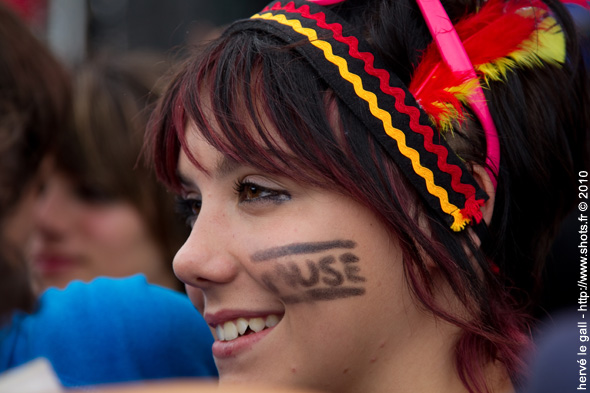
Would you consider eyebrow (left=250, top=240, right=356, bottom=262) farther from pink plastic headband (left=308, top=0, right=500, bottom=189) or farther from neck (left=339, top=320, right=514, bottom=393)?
pink plastic headband (left=308, top=0, right=500, bottom=189)

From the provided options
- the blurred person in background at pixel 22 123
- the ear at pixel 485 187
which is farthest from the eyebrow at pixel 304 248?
the blurred person in background at pixel 22 123

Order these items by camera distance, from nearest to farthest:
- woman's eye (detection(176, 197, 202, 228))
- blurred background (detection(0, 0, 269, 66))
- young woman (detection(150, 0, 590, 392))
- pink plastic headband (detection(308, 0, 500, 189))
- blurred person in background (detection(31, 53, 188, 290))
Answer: young woman (detection(150, 0, 590, 392)) → pink plastic headband (detection(308, 0, 500, 189)) → woman's eye (detection(176, 197, 202, 228)) → blurred person in background (detection(31, 53, 188, 290)) → blurred background (detection(0, 0, 269, 66))

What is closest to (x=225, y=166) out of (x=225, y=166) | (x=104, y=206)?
(x=225, y=166)

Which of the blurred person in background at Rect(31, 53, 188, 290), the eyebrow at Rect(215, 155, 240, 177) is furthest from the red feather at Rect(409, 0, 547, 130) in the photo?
the blurred person in background at Rect(31, 53, 188, 290)

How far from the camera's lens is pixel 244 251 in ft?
5.80

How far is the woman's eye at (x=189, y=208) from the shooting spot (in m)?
2.08

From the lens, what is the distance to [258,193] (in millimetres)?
1800

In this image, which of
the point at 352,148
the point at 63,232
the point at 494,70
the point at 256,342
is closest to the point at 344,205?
the point at 352,148

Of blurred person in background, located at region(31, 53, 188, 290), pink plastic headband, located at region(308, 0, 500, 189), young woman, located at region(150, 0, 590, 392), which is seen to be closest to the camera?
young woman, located at region(150, 0, 590, 392)

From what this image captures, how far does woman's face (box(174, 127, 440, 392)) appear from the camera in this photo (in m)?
1.75

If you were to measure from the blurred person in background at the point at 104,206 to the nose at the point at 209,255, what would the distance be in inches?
70.3

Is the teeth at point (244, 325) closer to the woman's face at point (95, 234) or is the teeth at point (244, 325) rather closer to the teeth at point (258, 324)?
the teeth at point (258, 324)

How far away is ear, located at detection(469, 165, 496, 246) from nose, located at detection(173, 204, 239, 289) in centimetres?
62

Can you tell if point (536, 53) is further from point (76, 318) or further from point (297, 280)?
point (76, 318)
